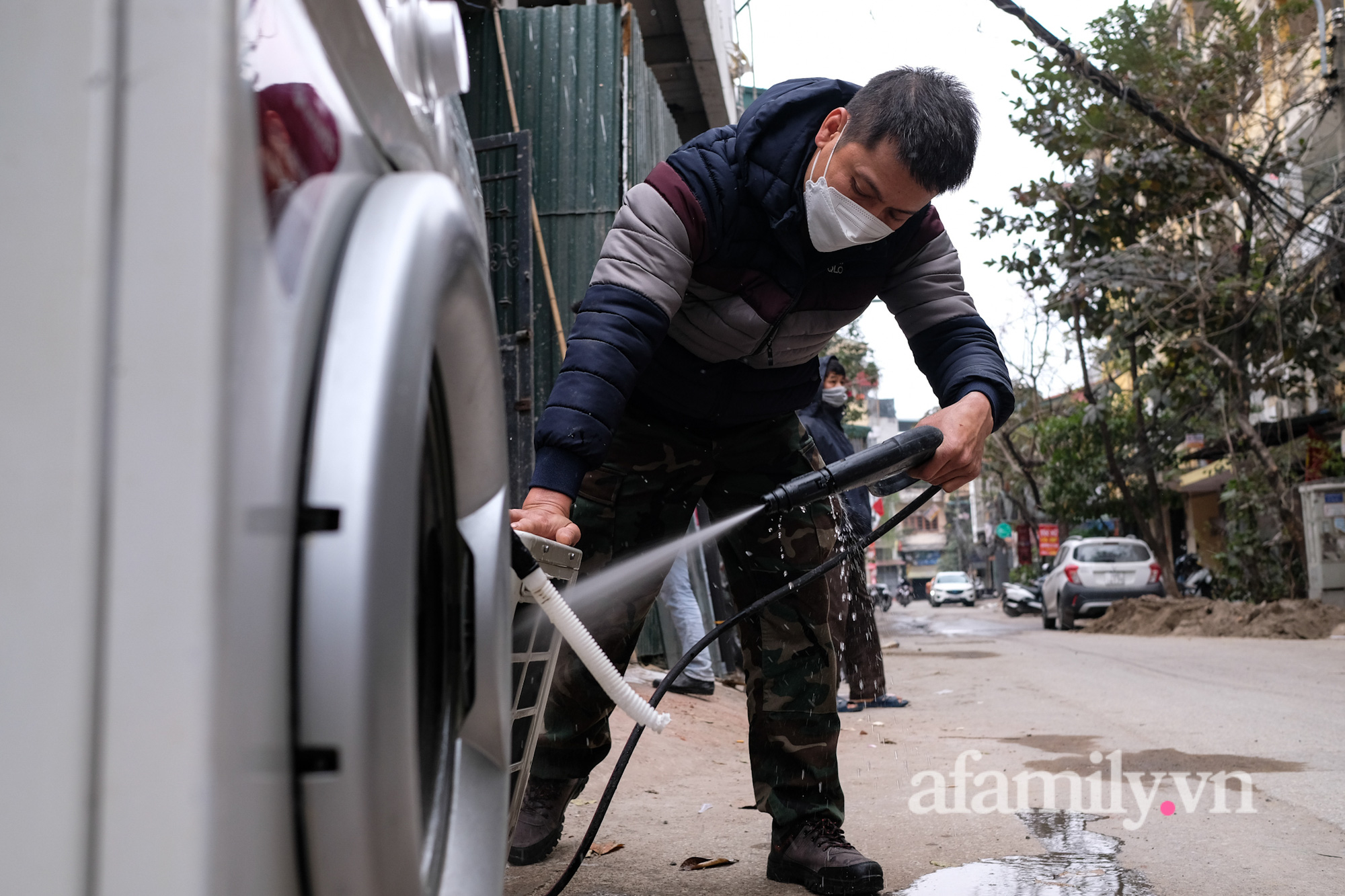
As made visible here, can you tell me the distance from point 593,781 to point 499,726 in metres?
2.62

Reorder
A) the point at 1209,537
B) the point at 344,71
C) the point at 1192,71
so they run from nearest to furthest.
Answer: the point at 344,71
the point at 1192,71
the point at 1209,537

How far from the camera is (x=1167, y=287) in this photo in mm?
14719

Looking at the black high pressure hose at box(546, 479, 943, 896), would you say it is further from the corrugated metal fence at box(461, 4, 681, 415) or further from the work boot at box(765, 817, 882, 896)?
the corrugated metal fence at box(461, 4, 681, 415)

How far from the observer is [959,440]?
2.34 m

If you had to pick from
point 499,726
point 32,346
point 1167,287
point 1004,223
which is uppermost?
point 1004,223

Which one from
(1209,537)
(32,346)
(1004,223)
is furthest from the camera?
(1209,537)

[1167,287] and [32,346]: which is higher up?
[1167,287]

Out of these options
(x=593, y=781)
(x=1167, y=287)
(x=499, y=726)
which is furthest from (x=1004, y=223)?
(x=499, y=726)

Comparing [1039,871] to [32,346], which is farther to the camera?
[1039,871]

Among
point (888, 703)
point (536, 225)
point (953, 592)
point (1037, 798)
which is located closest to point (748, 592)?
point (1037, 798)

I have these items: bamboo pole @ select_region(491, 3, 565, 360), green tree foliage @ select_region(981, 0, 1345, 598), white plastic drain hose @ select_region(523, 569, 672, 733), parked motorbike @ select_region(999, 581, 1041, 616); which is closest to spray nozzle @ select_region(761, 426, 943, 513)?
white plastic drain hose @ select_region(523, 569, 672, 733)

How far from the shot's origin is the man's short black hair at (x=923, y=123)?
220 centimetres

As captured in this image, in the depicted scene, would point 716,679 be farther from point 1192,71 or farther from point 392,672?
point 1192,71

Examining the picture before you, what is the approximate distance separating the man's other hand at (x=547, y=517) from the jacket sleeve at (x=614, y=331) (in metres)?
0.02
